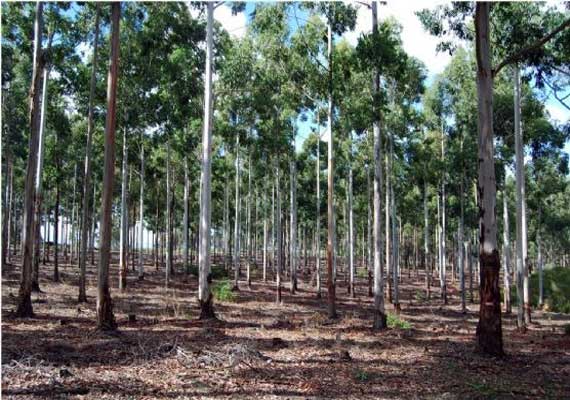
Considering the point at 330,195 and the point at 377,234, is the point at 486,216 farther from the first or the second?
the point at 330,195

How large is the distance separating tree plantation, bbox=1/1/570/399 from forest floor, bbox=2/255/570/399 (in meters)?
0.05

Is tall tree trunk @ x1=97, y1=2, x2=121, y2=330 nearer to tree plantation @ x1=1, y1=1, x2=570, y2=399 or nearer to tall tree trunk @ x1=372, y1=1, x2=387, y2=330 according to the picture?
tree plantation @ x1=1, y1=1, x2=570, y2=399

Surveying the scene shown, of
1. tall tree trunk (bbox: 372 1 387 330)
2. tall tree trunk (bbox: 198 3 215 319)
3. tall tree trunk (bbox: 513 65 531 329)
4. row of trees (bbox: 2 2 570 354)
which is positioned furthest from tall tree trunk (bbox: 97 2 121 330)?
tall tree trunk (bbox: 513 65 531 329)

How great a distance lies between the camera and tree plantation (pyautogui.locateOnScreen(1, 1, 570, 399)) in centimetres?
766

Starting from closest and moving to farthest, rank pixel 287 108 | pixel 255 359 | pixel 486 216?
pixel 255 359 < pixel 486 216 < pixel 287 108

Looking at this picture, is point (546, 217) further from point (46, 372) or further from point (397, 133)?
point (46, 372)

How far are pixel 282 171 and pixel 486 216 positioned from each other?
73.5 feet

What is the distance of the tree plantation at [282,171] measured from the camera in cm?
766

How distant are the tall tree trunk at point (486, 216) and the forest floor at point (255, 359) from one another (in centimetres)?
51

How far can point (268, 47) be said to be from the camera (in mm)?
18547

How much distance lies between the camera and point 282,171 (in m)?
31.0

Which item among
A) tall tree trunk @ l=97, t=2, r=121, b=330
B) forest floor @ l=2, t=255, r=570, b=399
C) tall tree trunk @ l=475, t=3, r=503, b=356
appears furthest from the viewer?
tall tree trunk @ l=97, t=2, r=121, b=330

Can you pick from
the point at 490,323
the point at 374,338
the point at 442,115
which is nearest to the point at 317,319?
the point at 374,338

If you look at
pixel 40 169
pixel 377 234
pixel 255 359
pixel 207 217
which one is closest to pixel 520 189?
pixel 377 234
